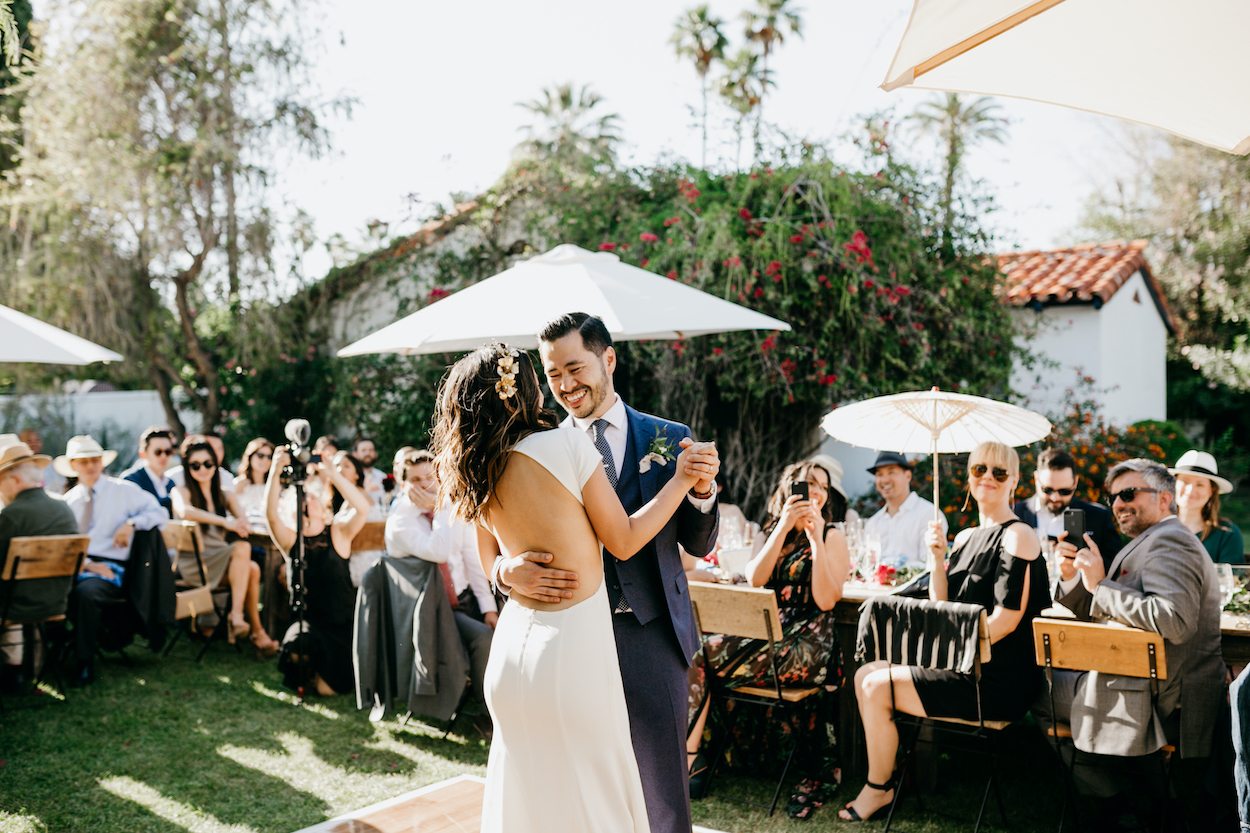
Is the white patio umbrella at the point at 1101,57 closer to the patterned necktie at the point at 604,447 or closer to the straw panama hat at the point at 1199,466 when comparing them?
Answer: the patterned necktie at the point at 604,447

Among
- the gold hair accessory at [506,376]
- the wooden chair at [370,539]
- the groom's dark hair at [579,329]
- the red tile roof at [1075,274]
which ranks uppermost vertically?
the red tile roof at [1075,274]

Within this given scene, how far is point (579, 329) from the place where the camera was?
3.36 meters

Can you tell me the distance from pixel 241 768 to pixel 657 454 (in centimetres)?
388

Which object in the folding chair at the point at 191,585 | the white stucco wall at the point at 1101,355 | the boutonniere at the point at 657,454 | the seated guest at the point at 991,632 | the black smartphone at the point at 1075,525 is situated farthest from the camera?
the white stucco wall at the point at 1101,355

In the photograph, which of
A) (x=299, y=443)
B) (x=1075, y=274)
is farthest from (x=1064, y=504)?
(x=1075, y=274)

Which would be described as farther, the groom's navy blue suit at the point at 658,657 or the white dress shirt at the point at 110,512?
the white dress shirt at the point at 110,512

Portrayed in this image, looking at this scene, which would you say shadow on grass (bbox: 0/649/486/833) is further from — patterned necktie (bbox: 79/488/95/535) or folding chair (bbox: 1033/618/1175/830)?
folding chair (bbox: 1033/618/1175/830)

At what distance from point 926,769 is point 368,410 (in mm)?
9038

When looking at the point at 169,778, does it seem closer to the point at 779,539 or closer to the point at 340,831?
the point at 340,831

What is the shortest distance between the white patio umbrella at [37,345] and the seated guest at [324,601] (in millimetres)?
1442

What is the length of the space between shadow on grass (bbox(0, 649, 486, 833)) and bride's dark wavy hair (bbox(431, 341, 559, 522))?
2968 mm

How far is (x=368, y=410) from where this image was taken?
12844 millimetres

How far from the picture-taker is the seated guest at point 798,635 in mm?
5320

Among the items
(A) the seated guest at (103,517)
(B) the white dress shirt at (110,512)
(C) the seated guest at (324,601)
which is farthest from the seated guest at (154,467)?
(C) the seated guest at (324,601)
